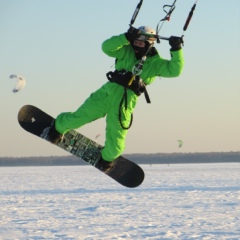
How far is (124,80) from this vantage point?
529 cm

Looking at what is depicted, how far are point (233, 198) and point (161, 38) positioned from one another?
52.2 feet

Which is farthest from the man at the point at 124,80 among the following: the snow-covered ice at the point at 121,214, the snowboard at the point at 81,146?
the snow-covered ice at the point at 121,214

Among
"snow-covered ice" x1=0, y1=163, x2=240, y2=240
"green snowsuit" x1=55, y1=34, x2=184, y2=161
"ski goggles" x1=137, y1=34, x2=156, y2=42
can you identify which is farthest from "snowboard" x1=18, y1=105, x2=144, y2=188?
"snow-covered ice" x1=0, y1=163, x2=240, y2=240

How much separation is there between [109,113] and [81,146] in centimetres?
121

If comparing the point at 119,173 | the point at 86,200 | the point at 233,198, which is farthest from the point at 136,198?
the point at 119,173

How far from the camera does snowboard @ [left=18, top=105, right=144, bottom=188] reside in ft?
21.5

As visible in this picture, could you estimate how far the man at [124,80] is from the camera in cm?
507

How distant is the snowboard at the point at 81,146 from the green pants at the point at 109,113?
72 centimetres

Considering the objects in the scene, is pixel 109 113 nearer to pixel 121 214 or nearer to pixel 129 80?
pixel 129 80

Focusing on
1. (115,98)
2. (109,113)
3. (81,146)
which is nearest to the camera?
(115,98)

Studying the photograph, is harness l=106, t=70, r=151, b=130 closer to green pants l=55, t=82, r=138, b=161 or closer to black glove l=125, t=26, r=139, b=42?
green pants l=55, t=82, r=138, b=161

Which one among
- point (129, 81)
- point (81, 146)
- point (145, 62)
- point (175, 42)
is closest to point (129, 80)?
point (129, 81)

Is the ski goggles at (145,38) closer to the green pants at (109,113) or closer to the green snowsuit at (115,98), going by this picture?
the green snowsuit at (115,98)

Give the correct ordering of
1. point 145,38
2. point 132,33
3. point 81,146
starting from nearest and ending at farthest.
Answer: point 132,33, point 145,38, point 81,146
